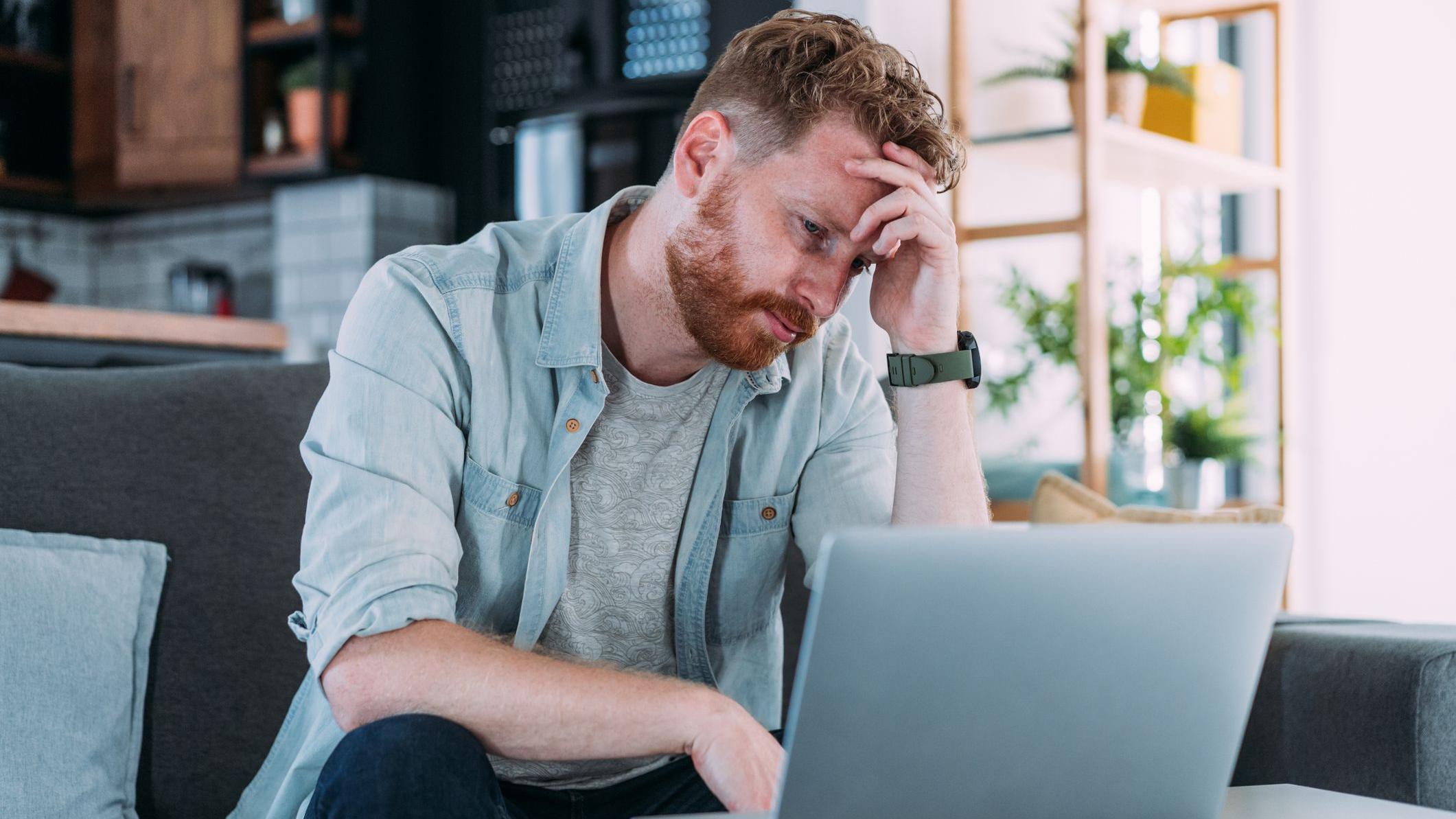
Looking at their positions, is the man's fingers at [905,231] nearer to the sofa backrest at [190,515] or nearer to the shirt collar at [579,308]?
the shirt collar at [579,308]

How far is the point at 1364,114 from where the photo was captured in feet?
12.0

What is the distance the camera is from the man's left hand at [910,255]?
4.29 ft

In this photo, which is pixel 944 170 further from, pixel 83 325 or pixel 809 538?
pixel 83 325

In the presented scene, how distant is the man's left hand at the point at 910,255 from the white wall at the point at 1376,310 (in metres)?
2.24

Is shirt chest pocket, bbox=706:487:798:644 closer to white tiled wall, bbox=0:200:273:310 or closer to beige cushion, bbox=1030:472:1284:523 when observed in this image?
beige cushion, bbox=1030:472:1284:523

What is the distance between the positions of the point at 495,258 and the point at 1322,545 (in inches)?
121

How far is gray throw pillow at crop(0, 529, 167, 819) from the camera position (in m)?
1.29

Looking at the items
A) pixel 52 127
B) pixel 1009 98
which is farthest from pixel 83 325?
pixel 1009 98

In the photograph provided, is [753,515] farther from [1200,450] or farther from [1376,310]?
[1376,310]

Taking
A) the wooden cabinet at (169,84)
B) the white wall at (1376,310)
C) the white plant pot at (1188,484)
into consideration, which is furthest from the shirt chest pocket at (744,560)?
the wooden cabinet at (169,84)

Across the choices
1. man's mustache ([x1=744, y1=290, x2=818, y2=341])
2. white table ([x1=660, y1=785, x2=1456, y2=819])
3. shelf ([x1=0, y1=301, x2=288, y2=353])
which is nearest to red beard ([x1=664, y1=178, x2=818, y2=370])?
man's mustache ([x1=744, y1=290, x2=818, y2=341])

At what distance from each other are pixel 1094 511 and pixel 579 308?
81cm

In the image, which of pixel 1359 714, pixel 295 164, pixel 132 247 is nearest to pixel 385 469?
pixel 1359 714

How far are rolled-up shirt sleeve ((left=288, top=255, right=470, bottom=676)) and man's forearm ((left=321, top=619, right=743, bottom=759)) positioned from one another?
0.10 feet
